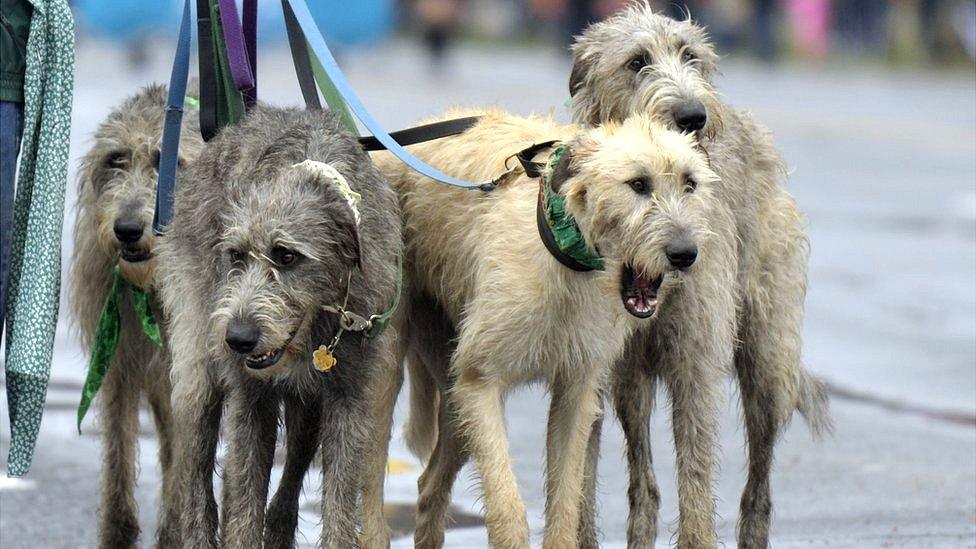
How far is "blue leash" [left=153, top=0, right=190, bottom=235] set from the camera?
22.9ft

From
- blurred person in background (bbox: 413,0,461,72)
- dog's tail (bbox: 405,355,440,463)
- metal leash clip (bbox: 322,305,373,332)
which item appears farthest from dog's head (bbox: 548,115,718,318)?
blurred person in background (bbox: 413,0,461,72)

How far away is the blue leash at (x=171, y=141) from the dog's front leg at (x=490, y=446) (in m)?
1.29

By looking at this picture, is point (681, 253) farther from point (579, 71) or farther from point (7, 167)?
point (7, 167)

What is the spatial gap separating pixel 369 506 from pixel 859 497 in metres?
2.85

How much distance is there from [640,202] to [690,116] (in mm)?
707

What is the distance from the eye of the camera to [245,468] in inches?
250

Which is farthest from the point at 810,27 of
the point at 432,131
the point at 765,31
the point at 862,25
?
the point at 432,131

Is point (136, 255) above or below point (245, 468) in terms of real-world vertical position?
above

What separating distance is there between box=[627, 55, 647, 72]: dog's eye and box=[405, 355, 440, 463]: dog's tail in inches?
67.3

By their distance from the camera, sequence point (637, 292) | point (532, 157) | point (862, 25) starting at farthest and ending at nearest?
point (862, 25) < point (532, 157) < point (637, 292)

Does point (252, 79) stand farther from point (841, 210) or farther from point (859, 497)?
point (841, 210)

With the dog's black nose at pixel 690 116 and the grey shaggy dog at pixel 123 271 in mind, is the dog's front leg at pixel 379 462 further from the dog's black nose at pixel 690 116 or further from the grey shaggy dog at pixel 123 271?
the dog's black nose at pixel 690 116

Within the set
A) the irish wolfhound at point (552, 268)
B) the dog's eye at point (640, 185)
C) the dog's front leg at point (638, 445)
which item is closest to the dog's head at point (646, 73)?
the irish wolfhound at point (552, 268)

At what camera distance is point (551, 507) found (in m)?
6.73
